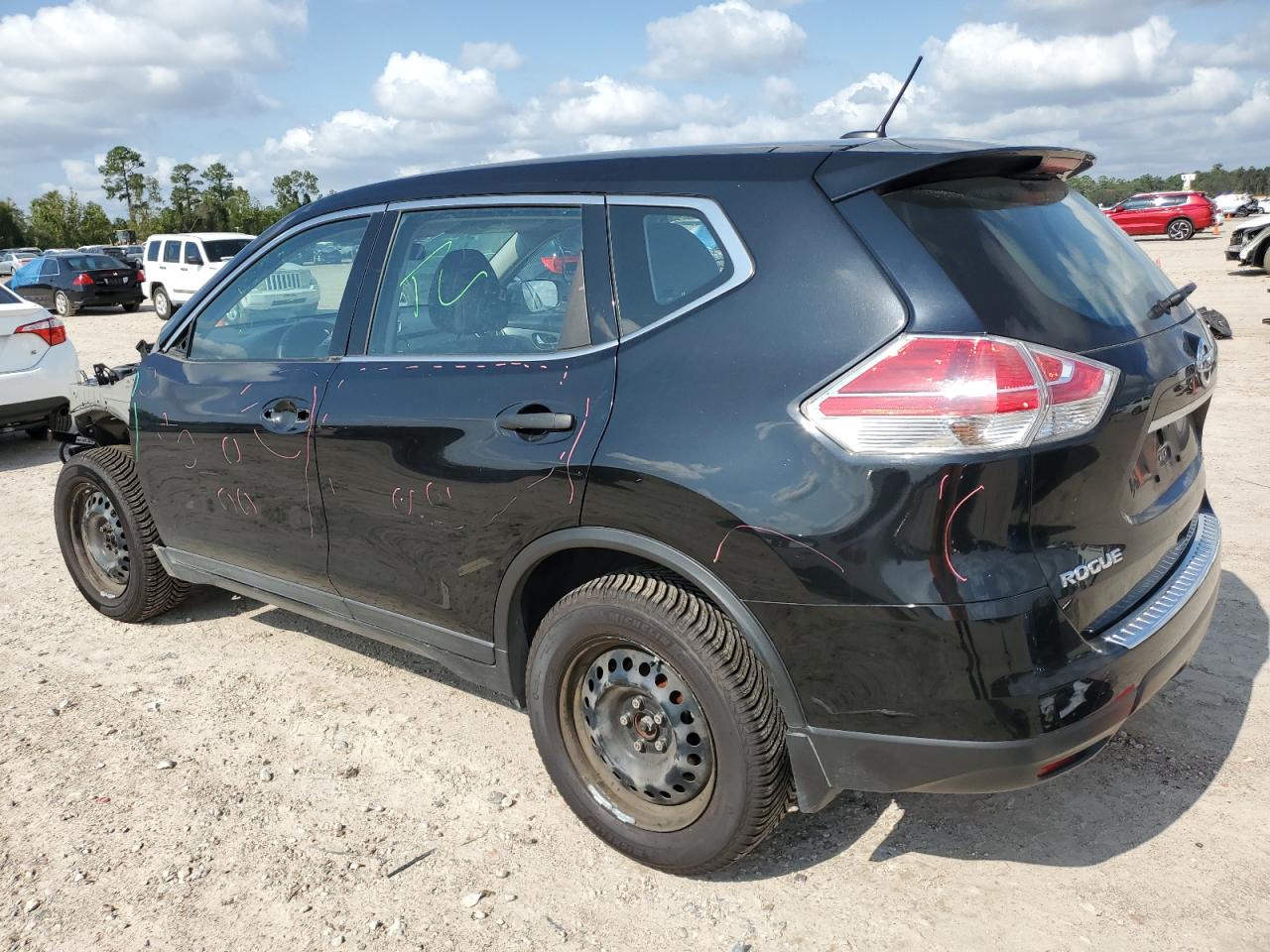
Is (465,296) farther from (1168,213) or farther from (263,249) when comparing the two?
(1168,213)

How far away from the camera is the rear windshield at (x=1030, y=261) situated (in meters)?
2.28

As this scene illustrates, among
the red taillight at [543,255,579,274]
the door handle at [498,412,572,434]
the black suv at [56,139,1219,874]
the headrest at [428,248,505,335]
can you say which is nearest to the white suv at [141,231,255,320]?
the headrest at [428,248,505,335]

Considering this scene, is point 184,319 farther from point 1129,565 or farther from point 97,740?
point 1129,565

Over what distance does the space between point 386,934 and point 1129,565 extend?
2078 millimetres

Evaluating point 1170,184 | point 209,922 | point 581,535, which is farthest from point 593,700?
point 1170,184

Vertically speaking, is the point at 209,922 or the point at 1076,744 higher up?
the point at 1076,744

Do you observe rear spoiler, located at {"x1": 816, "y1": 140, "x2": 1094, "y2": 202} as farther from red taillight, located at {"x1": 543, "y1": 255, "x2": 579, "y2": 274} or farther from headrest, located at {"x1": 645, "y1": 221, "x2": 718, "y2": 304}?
red taillight, located at {"x1": 543, "y1": 255, "x2": 579, "y2": 274}

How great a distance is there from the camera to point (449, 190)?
10.7ft

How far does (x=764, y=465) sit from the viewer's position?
2.32m

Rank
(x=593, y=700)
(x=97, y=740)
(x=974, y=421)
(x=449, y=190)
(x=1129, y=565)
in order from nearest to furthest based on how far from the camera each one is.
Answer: (x=974, y=421) < (x=1129, y=565) < (x=593, y=700) < (x=449, y=190) < (x=97, y=740)

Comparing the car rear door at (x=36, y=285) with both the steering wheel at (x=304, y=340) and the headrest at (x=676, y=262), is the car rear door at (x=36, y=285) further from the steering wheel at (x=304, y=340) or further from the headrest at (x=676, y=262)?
the headrest at (x=676, y=262)

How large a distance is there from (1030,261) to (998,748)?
1.12 metres

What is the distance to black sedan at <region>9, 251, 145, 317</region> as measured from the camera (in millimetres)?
24281

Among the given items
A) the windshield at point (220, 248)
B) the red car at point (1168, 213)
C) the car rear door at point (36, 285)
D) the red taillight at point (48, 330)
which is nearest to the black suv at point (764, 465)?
the red taillight at point (48, 330)
